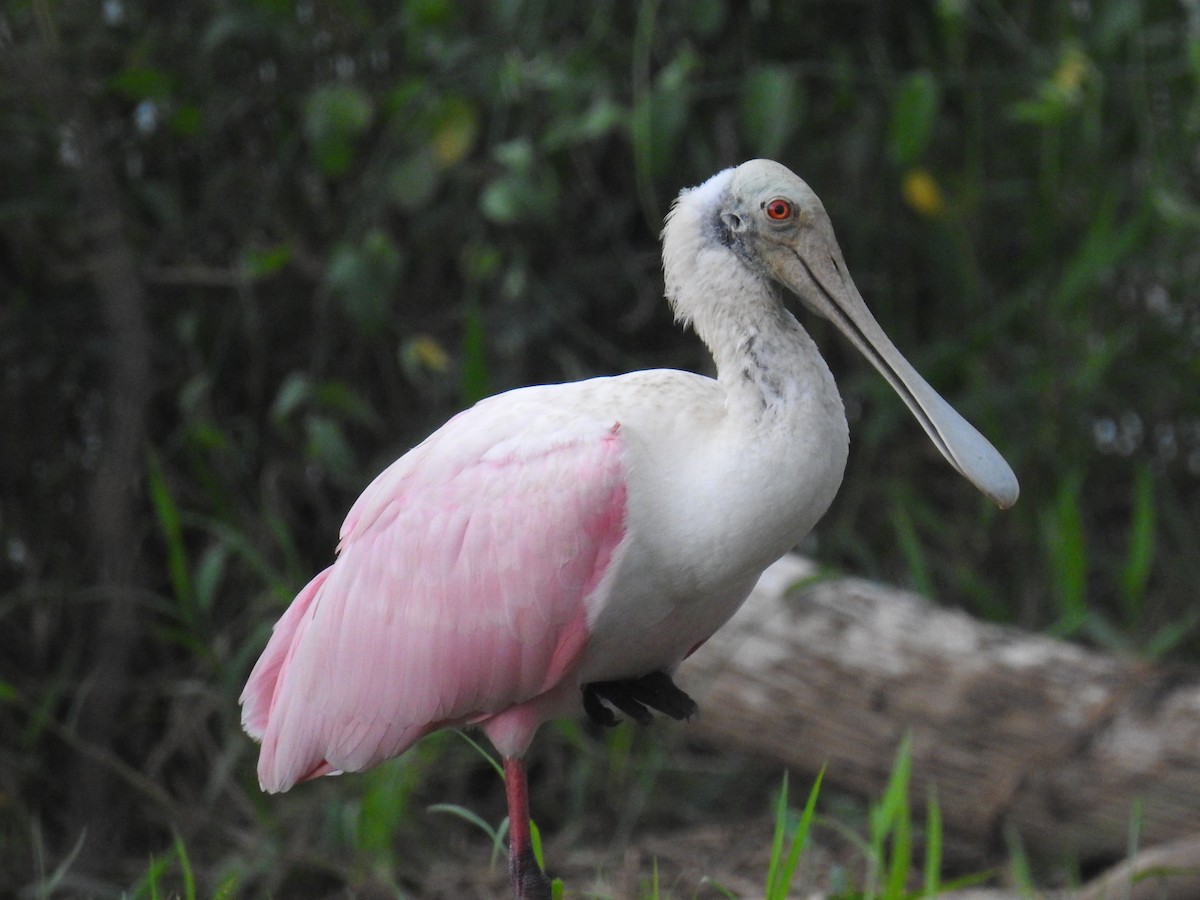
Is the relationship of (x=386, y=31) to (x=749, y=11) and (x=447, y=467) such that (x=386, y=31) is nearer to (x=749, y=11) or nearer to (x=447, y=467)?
(x=749, y=11)

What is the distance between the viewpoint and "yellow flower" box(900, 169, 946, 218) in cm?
503

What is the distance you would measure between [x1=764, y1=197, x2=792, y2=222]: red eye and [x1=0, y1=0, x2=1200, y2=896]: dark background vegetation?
72.3 inches

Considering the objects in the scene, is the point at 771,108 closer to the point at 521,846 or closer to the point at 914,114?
the point at 914,114

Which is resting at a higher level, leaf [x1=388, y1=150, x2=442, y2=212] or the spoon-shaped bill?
leaf [x1=388, y1=150, x2=442, y2=212]

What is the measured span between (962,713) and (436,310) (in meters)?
2.30

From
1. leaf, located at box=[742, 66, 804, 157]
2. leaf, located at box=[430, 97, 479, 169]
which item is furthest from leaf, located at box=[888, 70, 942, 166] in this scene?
leaf, located at box=[430, 97, 479, 169]

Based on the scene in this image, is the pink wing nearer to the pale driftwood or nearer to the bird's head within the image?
the bird's head

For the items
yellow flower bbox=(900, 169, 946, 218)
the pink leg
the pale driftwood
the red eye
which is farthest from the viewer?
yellow flower bbox=(900, 169, 946, 218)

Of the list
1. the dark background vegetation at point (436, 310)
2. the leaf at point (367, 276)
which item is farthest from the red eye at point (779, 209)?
the leaf at point (367, 276)

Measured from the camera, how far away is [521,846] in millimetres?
2977

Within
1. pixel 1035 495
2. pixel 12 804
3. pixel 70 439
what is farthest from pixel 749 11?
pixel 12 804

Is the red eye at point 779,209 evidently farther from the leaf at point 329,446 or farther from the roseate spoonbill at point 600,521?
the leaf at point 329,446

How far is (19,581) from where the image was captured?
A: 5.30 m

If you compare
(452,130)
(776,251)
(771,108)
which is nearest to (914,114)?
(771,108)
